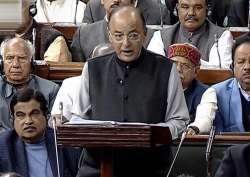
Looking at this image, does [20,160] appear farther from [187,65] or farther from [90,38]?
[90,38]

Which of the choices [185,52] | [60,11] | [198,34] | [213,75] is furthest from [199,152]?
[60,11]

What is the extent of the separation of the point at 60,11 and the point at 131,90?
3.86 metres

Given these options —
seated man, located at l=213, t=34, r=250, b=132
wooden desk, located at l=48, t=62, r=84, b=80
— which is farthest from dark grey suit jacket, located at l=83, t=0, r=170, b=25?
seated man, located at l=213, t=34, r=250, b=132

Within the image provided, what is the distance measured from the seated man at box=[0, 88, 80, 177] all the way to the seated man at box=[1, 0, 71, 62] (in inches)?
66.5

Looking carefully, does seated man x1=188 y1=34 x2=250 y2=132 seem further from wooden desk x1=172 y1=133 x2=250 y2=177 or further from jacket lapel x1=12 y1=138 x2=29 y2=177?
jacket lapel x1=12 y1=138 x2=29 y2=177

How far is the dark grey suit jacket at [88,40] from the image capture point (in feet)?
19.5

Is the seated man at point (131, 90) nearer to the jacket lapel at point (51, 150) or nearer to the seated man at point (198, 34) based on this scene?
the jacket lapel at point (51, 150)

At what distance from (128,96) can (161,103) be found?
0.17 meters

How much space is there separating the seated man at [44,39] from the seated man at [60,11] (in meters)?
1.07

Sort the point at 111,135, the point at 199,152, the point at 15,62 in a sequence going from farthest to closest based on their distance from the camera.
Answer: the point at 15,62 < the point at 199,152 < the point at 111,135

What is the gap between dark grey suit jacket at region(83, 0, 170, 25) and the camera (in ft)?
21.6

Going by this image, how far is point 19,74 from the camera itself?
493 cm

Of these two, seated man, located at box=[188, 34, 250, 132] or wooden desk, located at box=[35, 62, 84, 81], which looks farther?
wooden desk, located at box=[35, 62, 84, 81]

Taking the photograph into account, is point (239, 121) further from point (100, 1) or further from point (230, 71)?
point (100, 1)
